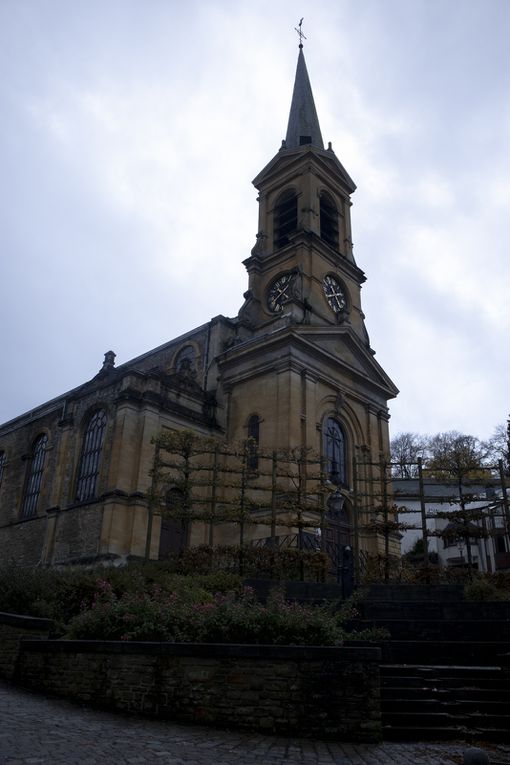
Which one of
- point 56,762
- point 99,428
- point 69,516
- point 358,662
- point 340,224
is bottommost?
point 56,762

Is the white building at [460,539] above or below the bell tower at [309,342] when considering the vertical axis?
below

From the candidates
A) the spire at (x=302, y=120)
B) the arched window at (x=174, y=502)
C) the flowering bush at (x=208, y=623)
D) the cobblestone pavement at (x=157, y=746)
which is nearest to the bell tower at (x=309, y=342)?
the spire at (x=302, y=120)

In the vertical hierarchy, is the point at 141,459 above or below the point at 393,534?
above

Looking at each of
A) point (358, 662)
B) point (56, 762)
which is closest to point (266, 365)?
point (358, 662)

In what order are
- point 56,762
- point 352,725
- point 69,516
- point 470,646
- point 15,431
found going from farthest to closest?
1. point 15,431
2. point 69,516
3. point 470,646
4. point 352,725
5. point 56,762

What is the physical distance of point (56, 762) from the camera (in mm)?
5766

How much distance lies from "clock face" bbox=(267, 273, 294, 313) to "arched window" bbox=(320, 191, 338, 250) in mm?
4855

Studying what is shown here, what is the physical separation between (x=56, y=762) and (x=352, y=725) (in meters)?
3.58

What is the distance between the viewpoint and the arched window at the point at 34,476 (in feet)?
107

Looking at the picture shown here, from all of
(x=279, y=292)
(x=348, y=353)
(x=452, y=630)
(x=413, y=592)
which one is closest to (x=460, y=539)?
(x=413, y=592)

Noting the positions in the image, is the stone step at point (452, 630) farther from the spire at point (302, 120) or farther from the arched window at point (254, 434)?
the spire at point (302, 120)

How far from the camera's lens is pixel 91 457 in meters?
27.6

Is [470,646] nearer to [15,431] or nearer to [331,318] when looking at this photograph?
[331,318]

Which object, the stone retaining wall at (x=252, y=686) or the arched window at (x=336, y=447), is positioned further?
the arched window at (x=336, y=447)
